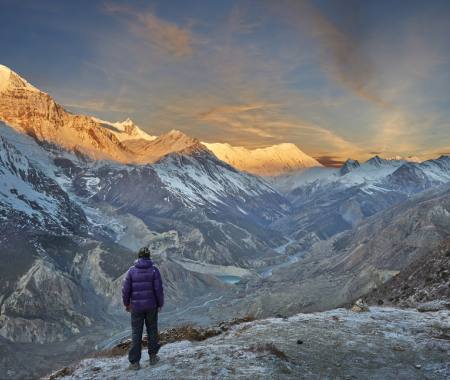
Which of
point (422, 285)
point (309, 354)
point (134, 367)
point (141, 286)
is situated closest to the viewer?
point (141, 286)

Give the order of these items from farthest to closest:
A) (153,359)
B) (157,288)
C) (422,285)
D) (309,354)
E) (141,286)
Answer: (422,285) < (309,354) < (153,359) < (157,288) < (141,286)

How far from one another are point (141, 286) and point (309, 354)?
29.7 feet

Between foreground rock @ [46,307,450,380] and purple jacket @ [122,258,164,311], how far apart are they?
9.65 ft

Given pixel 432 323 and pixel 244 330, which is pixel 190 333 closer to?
pixel 244 330

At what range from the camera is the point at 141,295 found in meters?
22.2

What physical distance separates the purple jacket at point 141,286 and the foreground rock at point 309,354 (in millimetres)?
2942

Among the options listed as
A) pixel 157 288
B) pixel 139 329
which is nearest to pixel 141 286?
pixel 157 288

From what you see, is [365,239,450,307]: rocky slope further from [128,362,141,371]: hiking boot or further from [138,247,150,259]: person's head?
[138,247,150,259]: person's head

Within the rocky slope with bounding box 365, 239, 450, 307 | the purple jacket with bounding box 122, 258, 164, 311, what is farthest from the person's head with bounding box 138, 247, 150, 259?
the rocky slope with bounding box 365, 239, 450, 307

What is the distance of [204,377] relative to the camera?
20.2 m

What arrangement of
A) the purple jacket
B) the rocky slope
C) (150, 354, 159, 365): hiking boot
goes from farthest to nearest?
1. the rocky slope
2. (150, 354, 159, 365): hiking boot
3. the purple jacket

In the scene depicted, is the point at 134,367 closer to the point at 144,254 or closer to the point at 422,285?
the point at 144,254

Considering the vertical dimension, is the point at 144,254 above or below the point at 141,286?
above

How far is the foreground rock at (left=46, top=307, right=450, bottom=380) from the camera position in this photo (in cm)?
2127
